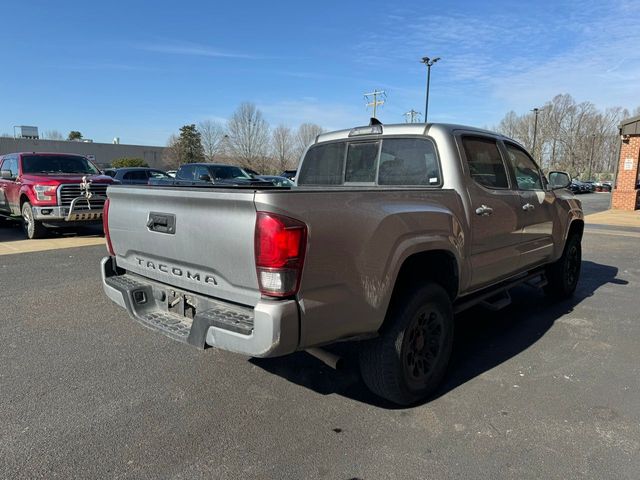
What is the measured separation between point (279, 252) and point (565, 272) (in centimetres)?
482

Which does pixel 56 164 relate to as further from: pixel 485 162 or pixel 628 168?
pixel 628 168

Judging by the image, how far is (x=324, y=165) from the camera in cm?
464

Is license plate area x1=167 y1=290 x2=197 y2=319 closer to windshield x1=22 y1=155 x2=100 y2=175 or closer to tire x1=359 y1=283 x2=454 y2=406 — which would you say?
tire x1=359 y1=283 x2=454 y2=406

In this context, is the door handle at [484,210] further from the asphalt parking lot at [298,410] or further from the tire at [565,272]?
the tire at [565,272]

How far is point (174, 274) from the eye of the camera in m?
2.98

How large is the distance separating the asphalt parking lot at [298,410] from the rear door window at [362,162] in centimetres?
172

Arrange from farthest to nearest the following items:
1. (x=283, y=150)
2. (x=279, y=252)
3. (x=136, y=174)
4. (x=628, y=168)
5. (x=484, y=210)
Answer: (x=283, y=150), (x=628, y=168), (x=136, y=174), (x=484, y=210), (x=279, y=252)

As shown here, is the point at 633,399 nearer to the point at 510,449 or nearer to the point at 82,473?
the point at 510,449

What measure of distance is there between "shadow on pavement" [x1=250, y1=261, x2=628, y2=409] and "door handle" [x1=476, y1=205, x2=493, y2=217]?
1.27 metres

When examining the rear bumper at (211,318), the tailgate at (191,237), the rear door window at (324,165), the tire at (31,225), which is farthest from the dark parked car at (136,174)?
the rear bumper at (211,318)

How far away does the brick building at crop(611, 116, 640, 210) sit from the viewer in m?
19.6

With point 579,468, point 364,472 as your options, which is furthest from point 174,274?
point 579,468

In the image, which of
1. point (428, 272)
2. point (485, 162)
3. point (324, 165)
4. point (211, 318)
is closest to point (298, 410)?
point (211, 318)

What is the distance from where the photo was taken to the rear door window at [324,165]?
4.48m
